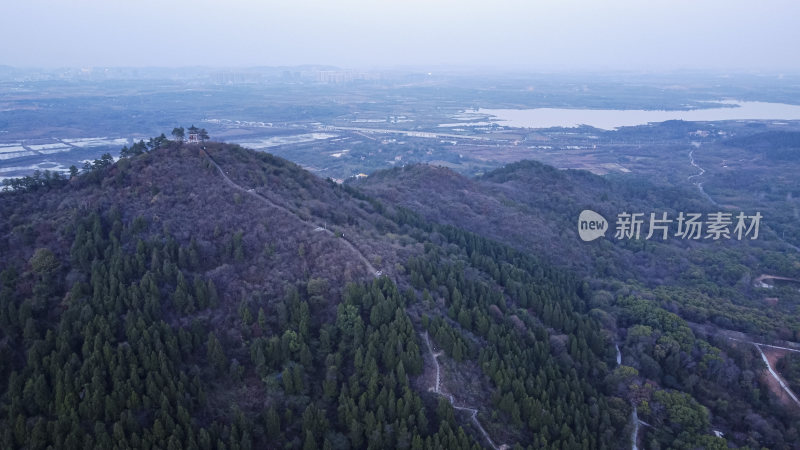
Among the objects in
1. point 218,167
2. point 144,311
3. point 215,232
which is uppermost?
point 218,167

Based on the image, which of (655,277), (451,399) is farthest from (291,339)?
(655,277)

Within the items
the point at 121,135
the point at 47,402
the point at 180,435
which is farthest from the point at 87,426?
the point at 121,135

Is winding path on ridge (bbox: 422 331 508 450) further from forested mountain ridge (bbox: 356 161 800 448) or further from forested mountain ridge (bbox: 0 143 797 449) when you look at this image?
forested mountain ridge (bbox: 356 161 800 448)

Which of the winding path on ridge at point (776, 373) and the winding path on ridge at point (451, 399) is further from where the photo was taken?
the winding path on ridge at point (776, 373)

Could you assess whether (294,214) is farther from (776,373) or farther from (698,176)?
(698,176)

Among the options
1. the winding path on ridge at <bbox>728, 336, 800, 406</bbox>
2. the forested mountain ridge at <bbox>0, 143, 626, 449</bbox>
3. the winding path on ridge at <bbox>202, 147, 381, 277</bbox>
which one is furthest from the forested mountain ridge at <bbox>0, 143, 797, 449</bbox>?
the winding path on ridge at <bbox>728, 336, 800, 406</bbox>

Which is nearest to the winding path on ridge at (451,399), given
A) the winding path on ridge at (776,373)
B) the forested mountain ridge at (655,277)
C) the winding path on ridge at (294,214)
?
the winding path on ridge at (294,214)

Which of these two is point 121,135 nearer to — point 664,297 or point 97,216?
point 97,216

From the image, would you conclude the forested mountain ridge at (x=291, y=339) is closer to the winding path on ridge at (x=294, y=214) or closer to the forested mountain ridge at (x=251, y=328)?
the forested mountain ridge at (x=251, y=328)
